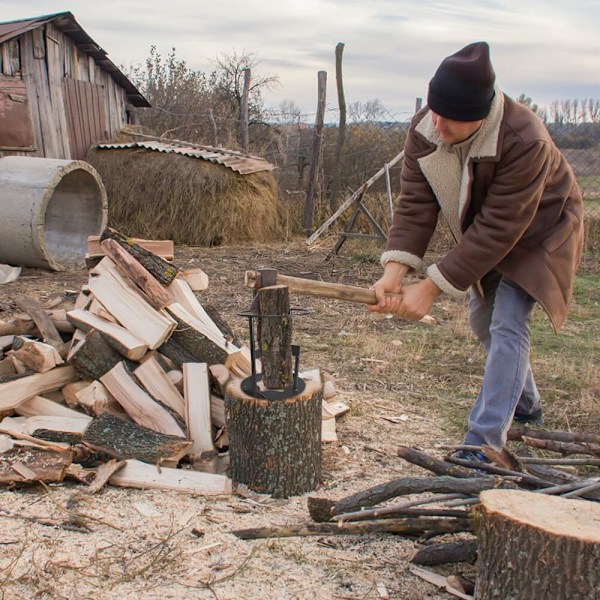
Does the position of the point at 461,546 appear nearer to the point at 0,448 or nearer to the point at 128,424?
the point at 128,424

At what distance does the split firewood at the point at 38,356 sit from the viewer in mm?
3615

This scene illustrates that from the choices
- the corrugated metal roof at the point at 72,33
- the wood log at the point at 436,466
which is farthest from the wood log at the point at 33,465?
the corrugated metal roof at the point at 72,33

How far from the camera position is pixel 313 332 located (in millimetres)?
6078

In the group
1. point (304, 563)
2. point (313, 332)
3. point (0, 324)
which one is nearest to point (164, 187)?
point (313, 332)

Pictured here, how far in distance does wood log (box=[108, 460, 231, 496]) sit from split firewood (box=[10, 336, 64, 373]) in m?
0.84

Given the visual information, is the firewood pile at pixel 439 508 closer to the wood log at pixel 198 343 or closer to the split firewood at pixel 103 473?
the split firewood at pixel 103 473

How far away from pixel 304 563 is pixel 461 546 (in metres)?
0.56

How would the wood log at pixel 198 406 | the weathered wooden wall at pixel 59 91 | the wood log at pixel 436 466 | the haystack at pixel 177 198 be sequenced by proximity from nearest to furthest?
the wood log at pixel 436 466 < the wood log at pixel 198 406 < the weathered wooden wall at pixel 59 91 < the haystack at pixel 177 198

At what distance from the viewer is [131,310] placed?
3.82m

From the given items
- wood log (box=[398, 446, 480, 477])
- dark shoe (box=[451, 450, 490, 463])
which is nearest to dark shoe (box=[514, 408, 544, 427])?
dark shoe (box=[451, 450, 490, 463])

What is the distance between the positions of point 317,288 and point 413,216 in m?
0.79

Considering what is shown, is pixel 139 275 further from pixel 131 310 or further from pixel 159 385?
pixel 159 385

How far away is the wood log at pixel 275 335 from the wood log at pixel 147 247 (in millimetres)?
1487

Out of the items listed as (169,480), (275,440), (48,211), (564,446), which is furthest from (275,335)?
(48,211)
